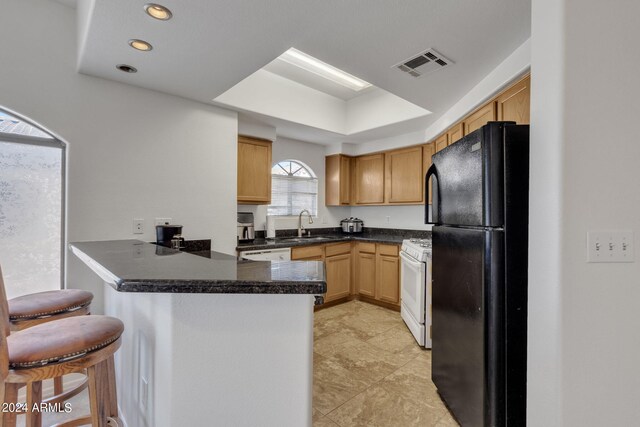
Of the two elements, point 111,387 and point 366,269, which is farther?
point 366,269

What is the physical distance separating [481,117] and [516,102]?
0.47 meters

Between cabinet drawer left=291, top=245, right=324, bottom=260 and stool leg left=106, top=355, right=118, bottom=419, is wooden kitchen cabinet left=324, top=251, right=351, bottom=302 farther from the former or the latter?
stool leg left=106, top=355, right=118, bottom=419

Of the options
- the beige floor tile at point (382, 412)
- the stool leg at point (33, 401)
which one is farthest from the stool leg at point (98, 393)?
the beige floor tile at point (382, 412)

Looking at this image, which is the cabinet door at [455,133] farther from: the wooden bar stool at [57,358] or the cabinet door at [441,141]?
the wooden bar stool at [57,358]

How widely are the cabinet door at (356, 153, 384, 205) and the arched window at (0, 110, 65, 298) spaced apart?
3602mm

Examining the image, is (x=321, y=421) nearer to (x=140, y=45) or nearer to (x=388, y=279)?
(x=388, y=279)

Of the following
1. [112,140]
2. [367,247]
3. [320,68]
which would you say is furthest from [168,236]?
[367,247]

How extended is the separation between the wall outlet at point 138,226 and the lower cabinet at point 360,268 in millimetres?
1608

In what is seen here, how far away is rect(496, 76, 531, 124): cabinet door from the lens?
1.86 m

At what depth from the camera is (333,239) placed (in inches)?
157

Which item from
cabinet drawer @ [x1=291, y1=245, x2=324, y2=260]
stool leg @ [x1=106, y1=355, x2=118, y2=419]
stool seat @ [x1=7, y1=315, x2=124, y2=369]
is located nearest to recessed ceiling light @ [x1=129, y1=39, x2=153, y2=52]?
stool seat @ [x1=7, y1=315, x2=124, y2=369]

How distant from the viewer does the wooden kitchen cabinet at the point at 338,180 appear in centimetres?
457

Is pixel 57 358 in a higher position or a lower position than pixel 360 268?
higher

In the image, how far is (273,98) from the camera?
3207 millimetres
